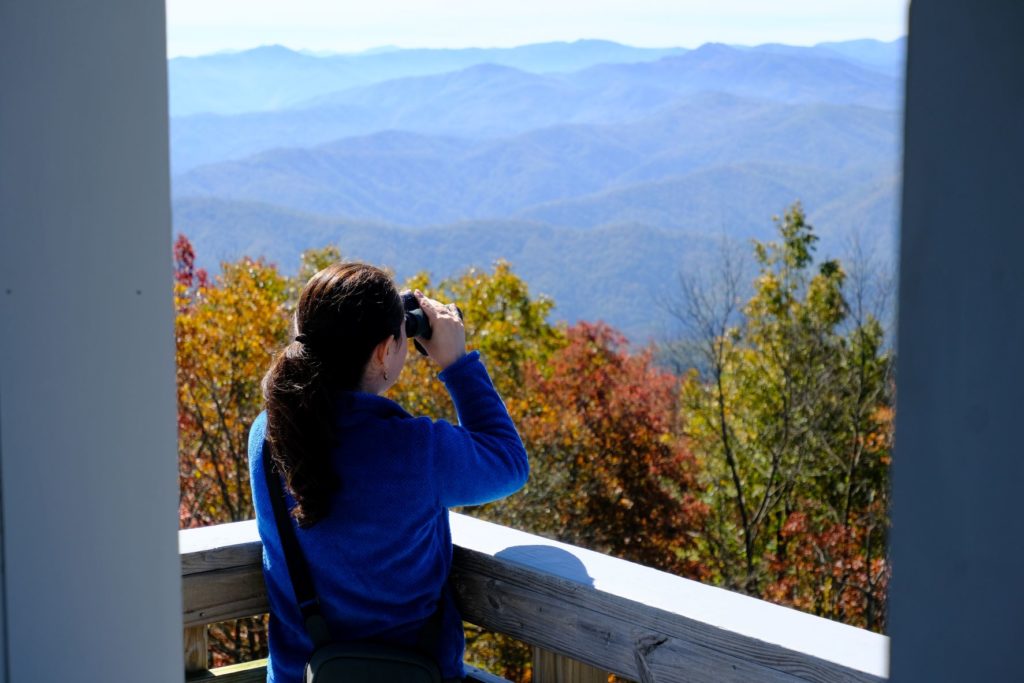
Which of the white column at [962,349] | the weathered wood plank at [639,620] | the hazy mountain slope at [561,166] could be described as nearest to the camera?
the white column at [962,349]

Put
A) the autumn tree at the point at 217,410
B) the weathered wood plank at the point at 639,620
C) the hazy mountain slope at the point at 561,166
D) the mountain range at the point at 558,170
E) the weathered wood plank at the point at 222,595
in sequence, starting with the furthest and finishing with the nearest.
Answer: the hazy mountain slope at the point at 561,166
the mountain range at the point at 558,170
the autumn tree at the point at 217,410
the weathered wood plank at the point at 222,595
the weathered wood plank at the point at 639,620

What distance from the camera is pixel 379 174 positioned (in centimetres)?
14275

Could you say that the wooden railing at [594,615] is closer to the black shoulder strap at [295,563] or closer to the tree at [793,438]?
the black shoulder strap at [295,563]

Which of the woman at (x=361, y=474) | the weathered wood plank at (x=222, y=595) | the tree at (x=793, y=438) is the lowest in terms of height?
the tree at (x=793, y=438)

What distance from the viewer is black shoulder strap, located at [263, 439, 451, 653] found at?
1779 mm

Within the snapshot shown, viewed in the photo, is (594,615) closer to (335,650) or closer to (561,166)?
(335,650)

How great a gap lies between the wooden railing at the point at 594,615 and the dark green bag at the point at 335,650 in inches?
6.1

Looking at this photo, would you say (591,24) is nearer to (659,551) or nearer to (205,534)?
(659,551)

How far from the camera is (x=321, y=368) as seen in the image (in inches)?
71.5

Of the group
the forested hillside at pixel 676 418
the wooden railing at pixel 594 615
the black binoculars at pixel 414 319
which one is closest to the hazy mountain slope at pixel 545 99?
the forested hillside at pixel 676 418

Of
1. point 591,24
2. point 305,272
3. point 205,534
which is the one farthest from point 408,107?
point 205,534

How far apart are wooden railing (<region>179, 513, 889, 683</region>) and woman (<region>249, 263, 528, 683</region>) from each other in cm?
12

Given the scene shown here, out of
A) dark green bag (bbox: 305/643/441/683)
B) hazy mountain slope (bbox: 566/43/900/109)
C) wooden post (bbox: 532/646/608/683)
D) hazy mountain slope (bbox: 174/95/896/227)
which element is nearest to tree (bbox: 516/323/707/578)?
wooden post (bbox: 532/646/608/683)

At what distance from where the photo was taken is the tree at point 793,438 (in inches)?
584
